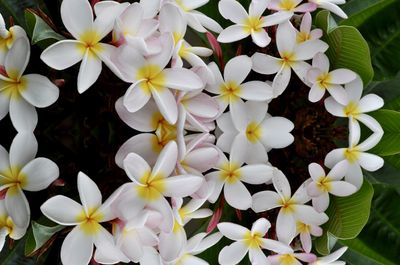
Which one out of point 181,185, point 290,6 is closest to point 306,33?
point 290,6

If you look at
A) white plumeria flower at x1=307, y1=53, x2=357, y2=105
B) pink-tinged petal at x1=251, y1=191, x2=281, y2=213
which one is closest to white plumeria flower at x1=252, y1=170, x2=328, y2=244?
pink-tinged petal at x1=251, y1=191, x2=281, y2=213

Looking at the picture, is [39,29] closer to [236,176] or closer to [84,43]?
[84,43]

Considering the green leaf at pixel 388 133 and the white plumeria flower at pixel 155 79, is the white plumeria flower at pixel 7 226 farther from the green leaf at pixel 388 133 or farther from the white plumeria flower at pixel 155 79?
the green leaf at pixel 388 133

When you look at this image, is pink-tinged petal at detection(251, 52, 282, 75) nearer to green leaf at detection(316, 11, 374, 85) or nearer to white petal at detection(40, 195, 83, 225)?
green leaf at detection(316, 11, 374, 85)

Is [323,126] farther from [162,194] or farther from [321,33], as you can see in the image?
[162,194]

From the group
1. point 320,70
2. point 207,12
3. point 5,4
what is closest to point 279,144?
point 320,70
